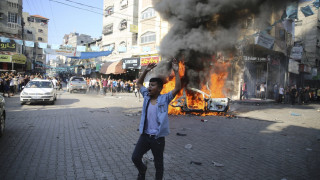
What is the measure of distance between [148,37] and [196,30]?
15.5 meters

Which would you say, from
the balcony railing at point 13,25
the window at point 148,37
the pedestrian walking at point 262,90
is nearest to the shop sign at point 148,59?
the window at point 148,37

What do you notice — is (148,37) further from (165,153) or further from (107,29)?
(165,153)

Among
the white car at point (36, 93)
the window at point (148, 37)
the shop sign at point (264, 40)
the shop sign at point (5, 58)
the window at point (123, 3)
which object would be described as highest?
the window at point (123, 3)

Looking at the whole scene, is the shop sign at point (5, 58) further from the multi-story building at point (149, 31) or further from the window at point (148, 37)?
the window at point (148, 37)

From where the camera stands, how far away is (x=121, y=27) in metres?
28.5

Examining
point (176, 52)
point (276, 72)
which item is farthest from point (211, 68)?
point (276, 72)

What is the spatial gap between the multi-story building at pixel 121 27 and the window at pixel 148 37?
1.43 m

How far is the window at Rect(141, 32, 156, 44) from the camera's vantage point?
23.4 metres

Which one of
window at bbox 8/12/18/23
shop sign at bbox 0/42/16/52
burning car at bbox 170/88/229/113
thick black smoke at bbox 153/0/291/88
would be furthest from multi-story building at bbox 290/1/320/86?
window at bbox 8/12/18/23

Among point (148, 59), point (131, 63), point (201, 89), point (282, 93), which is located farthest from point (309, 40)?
point (201, 89)

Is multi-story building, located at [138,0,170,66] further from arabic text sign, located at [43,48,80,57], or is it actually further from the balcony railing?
the balcony railing

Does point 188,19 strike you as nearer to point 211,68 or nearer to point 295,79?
point 211,68

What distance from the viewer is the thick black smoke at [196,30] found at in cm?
884

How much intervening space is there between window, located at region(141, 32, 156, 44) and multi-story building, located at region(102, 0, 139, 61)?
1428 mm
